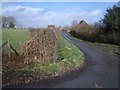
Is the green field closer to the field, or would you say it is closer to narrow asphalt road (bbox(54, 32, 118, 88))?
the field

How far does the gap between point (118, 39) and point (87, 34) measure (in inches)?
516

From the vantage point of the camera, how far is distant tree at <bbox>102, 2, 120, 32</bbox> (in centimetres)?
3717

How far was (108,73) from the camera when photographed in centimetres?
1534

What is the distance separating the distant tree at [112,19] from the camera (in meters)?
37.2

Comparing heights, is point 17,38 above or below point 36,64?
above

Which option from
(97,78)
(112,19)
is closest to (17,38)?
(112,19)

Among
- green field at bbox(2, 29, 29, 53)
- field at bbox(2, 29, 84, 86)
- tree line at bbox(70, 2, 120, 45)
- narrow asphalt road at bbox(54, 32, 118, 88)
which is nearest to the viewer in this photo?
narrow asphalt road at bbox(54, 32, 118, 88)

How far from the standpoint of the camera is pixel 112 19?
39.0m

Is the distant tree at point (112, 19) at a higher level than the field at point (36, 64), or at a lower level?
higher

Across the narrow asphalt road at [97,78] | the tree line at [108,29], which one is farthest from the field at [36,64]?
the tree line at [108,29]

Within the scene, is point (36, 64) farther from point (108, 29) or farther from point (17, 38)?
point (108, 29)

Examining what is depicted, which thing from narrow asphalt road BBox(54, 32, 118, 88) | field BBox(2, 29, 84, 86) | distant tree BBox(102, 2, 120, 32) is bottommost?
narrow asphalt road BBox(54, 32, 118, 88)

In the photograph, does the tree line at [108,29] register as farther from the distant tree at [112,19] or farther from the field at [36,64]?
the field at [36,64]

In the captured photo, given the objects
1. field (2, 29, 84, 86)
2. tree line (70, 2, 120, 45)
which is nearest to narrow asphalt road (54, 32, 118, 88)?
field (2, 29, 84, 86)
